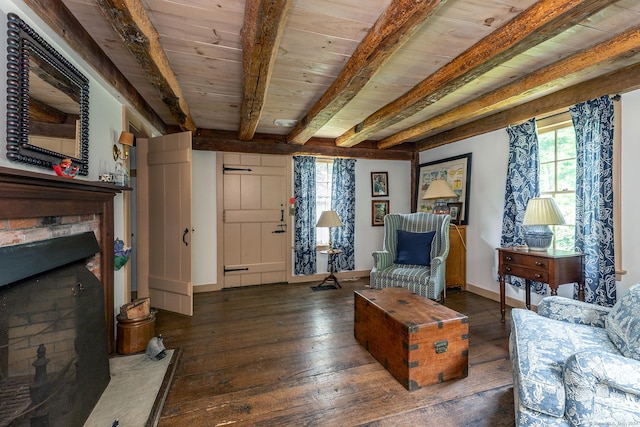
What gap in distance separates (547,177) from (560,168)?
16 cm

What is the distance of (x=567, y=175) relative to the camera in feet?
10.0

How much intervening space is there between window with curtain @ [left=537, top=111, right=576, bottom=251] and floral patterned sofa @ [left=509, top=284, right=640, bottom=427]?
5.11 feet

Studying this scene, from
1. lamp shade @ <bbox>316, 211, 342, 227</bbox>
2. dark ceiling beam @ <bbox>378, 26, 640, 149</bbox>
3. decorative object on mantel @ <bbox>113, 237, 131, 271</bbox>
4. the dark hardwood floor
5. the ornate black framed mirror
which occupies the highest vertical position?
dark ceiling beam @ <bbox>378, 26, 640, 149</bbox>

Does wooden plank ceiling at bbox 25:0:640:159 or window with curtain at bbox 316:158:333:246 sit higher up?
wooden plank ceiling at bbox 25:0:640:159

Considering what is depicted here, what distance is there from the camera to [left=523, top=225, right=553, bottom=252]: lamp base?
9.20 ft

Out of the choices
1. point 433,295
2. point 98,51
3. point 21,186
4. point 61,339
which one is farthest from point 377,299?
point 98,51

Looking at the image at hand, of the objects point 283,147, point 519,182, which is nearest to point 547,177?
point 519,182

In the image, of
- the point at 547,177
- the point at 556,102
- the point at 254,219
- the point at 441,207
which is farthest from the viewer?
the point at 254,219

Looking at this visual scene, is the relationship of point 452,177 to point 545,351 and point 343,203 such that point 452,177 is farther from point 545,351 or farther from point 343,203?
point 545,351

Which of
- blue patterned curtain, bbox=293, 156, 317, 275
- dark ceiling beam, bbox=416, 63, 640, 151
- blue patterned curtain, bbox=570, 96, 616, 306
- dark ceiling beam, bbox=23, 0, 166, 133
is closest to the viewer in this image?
dark ceiling beam, bbox=23, 0, 166, 133

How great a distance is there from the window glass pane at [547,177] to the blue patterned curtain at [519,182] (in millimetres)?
124

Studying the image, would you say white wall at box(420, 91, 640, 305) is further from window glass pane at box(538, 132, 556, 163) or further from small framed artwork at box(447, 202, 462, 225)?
window glass pane at box(538, 132, 556, 163)

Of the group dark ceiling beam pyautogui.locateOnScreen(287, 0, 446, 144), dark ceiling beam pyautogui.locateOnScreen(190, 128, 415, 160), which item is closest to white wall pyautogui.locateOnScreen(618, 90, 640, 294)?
dark ceiling beam pyautogui.locateOnScreen(287, 0, 446, 144)

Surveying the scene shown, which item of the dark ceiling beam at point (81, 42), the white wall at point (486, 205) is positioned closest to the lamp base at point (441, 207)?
the white wall at point (486, 205)
